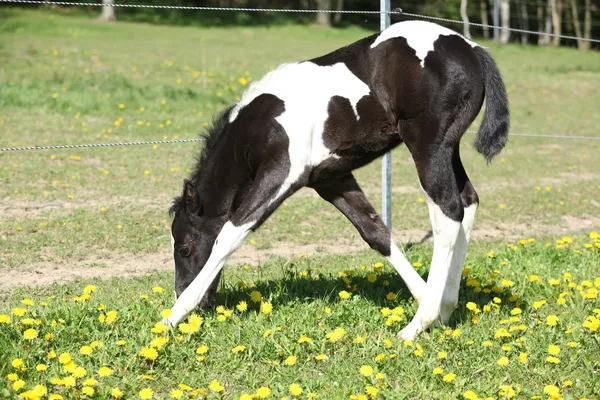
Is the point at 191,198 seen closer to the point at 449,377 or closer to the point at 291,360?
the point at 291,360

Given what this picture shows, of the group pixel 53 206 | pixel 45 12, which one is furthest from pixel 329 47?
pixel 53 206

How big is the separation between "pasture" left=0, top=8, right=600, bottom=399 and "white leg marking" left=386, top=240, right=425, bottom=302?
0.18 m

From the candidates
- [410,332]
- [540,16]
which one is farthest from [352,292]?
[540,16]

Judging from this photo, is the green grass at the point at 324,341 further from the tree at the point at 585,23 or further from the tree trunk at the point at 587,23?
the tree trunk at the point at 587,23

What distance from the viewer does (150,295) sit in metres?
5.31

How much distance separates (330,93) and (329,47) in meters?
20.0

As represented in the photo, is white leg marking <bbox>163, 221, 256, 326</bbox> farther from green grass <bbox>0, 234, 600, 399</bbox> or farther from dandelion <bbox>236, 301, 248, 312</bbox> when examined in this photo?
dandelion <bbox>236, 301, 248, 312</bbox>

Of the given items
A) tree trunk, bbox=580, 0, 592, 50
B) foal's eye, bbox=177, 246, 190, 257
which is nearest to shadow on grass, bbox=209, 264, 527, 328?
foal's eye, bbox=177, 246, 190, 257

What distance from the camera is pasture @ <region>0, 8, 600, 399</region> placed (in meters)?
3.99

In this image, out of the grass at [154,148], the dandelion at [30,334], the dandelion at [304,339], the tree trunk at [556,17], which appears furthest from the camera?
the tree trunk at [556,17]

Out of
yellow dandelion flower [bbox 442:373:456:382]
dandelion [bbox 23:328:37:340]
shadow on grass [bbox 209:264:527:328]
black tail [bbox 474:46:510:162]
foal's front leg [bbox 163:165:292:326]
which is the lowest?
shadow on grass [bbox 209:264:527:328]

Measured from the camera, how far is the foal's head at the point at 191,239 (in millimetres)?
4934

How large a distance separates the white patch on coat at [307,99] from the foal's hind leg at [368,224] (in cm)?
39

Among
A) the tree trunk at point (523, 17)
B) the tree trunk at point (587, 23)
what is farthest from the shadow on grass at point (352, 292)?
the tree trunk at point (587, 23)
